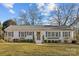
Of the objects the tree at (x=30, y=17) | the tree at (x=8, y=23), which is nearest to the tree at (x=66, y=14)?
the tree at (x=30, y=17)

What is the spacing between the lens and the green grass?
5066 millimetres

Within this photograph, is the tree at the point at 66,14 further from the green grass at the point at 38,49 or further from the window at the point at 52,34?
the green grass at the point at 38,49

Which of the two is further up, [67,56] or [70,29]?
[70,29]

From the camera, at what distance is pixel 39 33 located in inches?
203

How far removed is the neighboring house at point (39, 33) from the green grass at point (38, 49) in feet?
0.28

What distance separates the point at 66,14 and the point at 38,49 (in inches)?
23.5

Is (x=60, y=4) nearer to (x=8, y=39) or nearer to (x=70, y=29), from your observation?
(x=70, y=29)

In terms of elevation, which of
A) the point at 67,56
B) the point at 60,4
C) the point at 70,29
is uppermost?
the point at 60,4

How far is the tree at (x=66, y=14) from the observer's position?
5.10 meters

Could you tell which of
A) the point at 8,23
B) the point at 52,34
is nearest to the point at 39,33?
the point at 52,34

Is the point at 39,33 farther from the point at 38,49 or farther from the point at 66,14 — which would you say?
the point at 66,14

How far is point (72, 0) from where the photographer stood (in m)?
5.09

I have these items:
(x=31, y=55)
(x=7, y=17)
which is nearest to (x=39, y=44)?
(x=31, y=55)

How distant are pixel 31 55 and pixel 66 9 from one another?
77 centimetres
